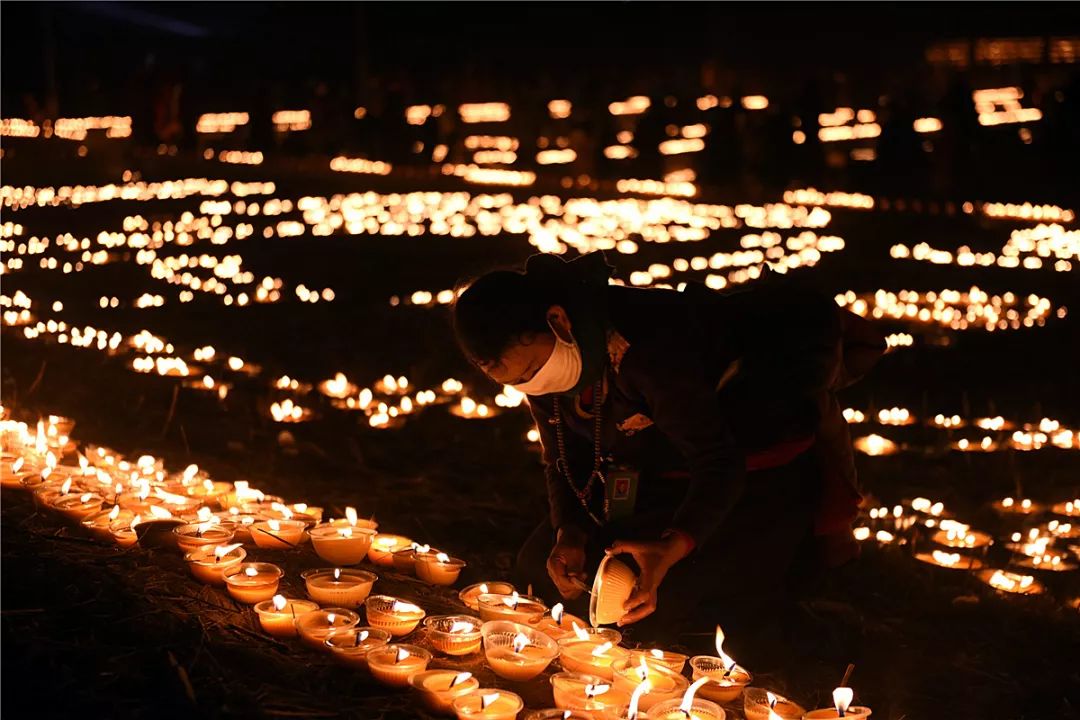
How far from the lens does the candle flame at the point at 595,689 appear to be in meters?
3.23

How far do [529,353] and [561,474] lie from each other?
828 mm

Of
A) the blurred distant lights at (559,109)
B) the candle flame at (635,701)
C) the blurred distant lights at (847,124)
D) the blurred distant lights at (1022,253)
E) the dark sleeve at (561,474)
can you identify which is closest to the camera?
the candle flame at (635,701)

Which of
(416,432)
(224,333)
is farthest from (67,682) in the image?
(224,333)

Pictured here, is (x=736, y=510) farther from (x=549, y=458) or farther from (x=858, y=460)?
(x=858, y=460)

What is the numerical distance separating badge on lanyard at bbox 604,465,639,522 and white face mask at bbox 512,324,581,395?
478 millimetres

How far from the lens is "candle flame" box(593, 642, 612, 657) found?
352 cm

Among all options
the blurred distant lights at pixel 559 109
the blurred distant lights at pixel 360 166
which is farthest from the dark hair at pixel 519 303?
the blurred distant lights at pixel 559 109

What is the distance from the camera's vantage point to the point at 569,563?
395 cm

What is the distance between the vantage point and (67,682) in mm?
3201

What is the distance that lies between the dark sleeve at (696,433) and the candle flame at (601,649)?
374mm

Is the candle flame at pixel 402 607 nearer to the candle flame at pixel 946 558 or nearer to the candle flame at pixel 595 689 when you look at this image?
the candle flame at pixel 595 689

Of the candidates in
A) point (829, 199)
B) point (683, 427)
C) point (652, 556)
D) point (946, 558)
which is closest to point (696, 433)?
point (683, 427)

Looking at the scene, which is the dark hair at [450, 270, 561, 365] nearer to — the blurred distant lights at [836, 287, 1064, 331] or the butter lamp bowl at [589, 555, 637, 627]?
the butter lamp bowl at [589, 555, 637, 627]

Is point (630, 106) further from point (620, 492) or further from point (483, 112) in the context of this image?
point (620, 492)
